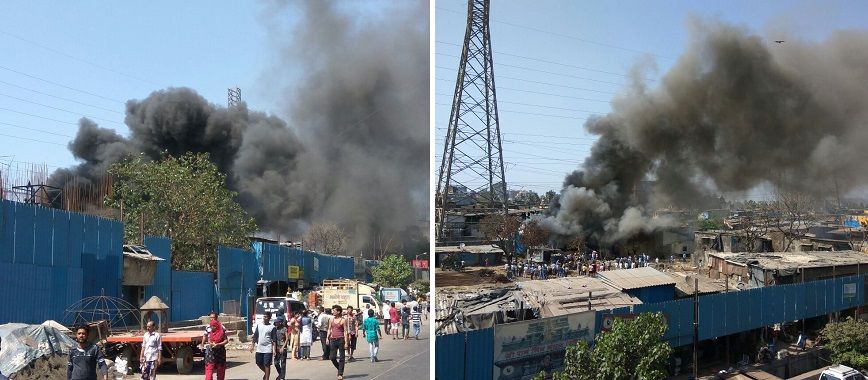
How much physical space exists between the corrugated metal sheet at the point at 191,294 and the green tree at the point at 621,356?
11.8 metres

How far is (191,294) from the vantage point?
60.9ft

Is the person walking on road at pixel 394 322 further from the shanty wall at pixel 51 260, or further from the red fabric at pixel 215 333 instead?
the red fabric at pixel 215 333

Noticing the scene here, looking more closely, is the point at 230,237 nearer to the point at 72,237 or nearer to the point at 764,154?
the point at 72,237

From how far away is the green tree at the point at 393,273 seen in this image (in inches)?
1254

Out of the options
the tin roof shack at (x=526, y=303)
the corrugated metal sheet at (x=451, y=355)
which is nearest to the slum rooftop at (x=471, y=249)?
the tin roof shack at (x=526, y=303)

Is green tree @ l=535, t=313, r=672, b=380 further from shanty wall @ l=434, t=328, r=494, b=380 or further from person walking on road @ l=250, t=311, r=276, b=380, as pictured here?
person walking on road @ l=250, t=311, r=276, b=380

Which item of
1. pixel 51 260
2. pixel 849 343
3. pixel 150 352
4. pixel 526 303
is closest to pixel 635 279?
pixel 526 303

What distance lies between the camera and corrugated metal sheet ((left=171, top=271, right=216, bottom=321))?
17.8 m

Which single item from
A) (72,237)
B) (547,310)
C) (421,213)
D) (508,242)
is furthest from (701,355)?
(421,213)

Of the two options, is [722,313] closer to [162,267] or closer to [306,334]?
[306,334]

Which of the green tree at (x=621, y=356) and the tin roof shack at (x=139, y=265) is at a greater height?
the tin roof shack at (x=139, y=265)

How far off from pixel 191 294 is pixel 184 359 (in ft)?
34.2

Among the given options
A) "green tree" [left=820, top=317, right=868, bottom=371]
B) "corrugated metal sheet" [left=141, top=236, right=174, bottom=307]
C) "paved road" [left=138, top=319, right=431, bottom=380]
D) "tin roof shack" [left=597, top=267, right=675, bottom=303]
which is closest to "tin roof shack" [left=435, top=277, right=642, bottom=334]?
"tin roof shack" [left=597, top=267, right=675, bottom=303]

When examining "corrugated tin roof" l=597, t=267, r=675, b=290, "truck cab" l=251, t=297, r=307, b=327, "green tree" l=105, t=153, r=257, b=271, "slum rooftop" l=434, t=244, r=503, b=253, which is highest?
"green tree" l=105, t=153, r=257, b=271
